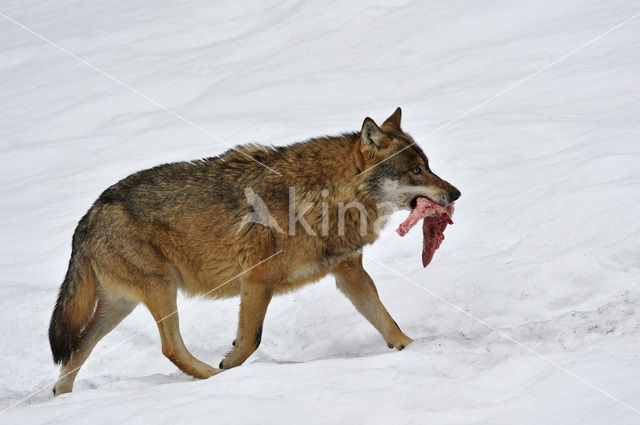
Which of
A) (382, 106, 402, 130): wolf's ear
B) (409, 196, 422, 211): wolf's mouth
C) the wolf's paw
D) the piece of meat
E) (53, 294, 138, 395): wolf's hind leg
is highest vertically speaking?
(382, 106, 402, 130): wolf's ear

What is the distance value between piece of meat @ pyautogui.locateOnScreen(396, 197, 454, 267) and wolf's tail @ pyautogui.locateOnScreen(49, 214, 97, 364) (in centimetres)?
270

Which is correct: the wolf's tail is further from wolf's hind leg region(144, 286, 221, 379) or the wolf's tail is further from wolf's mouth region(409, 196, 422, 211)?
wolf's mouth region(409, 196, 422, 211)

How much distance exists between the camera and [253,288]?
5605 millimetres

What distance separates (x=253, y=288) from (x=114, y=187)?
1.58 m

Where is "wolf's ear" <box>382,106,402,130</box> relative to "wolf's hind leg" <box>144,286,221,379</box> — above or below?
above

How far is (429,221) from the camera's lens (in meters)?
5.85

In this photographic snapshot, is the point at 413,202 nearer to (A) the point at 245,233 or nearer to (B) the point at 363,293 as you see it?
(B) the point at 363,293

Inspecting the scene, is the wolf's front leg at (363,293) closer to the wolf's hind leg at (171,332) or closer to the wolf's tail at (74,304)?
the wolf's hind leg at (171,332)

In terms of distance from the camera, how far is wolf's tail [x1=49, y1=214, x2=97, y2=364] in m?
5.93

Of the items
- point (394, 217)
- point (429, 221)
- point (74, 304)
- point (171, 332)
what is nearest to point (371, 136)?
point (429, 221)

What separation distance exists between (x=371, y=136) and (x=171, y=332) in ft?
7.71

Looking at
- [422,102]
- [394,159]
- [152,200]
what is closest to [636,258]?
[394,159]

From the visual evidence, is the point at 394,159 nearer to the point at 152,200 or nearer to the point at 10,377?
the point at 152,200

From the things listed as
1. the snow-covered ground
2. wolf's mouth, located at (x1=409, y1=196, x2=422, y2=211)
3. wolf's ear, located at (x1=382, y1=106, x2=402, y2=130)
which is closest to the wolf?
wolf's mouth, located at (x1=409, y1=196, x2=422, y2=211)
